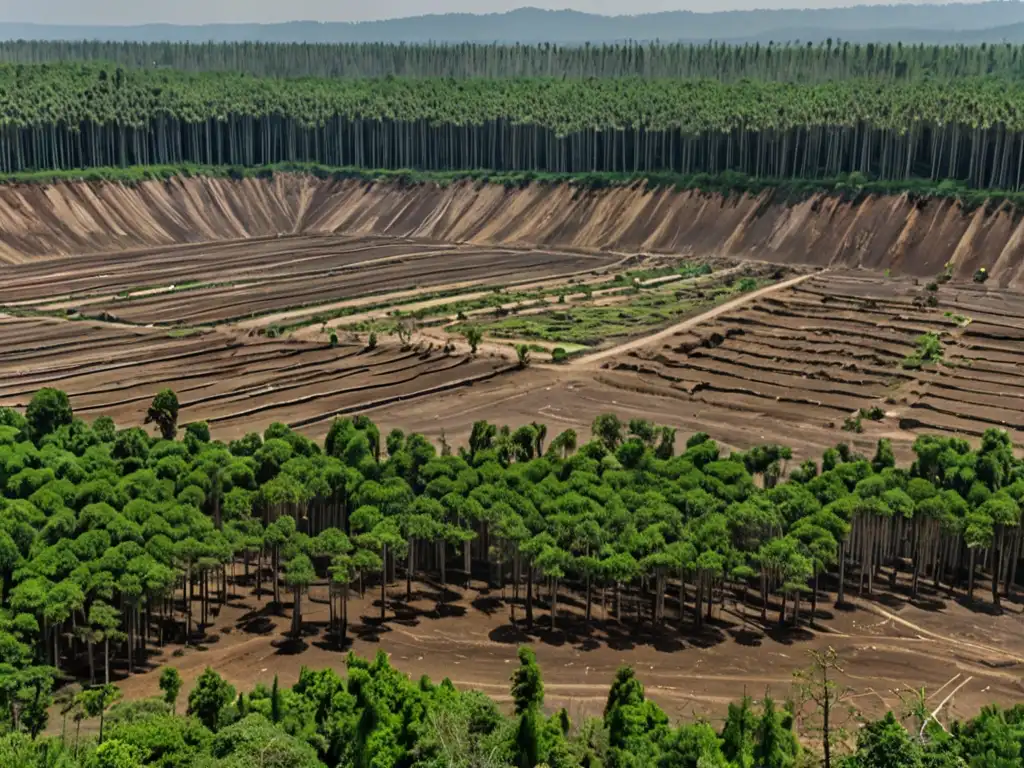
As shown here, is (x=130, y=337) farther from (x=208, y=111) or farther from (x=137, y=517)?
(x=208, y=111)

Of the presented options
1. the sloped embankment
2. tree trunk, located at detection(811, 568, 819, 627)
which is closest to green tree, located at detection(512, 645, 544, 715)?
tree trunk, located at detection(811, 568, 819, 627)

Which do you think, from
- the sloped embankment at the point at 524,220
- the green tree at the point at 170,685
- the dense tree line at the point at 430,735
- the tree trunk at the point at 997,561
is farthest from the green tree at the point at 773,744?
the sloped embankment at the point at 524,220

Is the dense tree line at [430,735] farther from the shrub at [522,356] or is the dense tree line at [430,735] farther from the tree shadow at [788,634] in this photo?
the shrub at [522,356]

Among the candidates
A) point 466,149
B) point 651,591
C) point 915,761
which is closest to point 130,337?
point 651,591

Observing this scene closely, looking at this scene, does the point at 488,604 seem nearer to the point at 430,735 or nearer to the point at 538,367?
the point at 430,735

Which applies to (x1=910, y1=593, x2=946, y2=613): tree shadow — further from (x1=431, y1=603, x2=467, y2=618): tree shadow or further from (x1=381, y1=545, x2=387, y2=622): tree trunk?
(x1=381, y1=545, x2=387, y2=622): tree trunk

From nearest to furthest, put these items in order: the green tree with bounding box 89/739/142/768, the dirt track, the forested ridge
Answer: the green tree with bounding box 89/739/142/768 < the forested ridge < the dirt track

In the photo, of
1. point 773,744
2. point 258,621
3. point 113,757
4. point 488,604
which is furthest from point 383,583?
point 773,744
